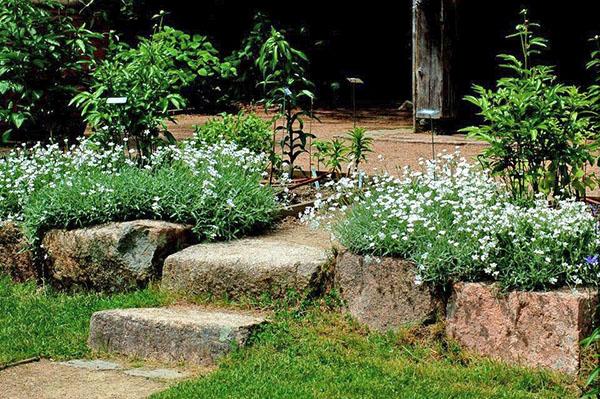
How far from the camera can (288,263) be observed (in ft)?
20.5

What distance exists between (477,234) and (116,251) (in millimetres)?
2320

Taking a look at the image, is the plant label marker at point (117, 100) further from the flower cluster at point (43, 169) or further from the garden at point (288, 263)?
the flower cluster at point (43, 169)

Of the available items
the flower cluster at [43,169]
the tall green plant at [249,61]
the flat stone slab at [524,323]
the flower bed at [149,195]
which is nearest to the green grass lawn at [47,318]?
the flower bed at [149,195]

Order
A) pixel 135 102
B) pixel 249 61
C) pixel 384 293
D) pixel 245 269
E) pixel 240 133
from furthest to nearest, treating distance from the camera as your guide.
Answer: pixel 249 61 < pixel 240 133 < pixel 135 102 < pixel 245 269 < pixel 384 293

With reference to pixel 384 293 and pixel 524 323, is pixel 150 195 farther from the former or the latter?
pixel 524 323

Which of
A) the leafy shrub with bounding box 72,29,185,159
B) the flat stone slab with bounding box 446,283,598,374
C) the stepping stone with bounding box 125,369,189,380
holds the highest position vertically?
the leafy shrub with bounding box 72,29,185,159

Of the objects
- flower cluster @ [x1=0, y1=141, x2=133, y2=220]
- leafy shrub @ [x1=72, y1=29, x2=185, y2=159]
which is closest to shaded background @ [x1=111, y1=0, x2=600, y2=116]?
leafy shrub @ [x1=72, y1=29, x2=185, y2=159]

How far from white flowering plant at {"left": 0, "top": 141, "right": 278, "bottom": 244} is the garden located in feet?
0.05

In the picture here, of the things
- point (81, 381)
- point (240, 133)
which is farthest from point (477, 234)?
point (240, 133)

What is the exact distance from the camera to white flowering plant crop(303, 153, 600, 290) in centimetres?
545

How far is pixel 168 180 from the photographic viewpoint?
23.5ft

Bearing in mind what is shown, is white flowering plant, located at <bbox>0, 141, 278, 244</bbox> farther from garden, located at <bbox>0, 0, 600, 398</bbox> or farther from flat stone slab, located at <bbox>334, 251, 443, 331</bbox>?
flat stone slab, located at <bbox>334, 251, 443, 331</bbox>

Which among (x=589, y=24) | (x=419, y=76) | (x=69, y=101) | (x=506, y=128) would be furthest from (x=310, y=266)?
(x=589, y=24)

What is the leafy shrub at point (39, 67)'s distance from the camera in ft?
27.9
